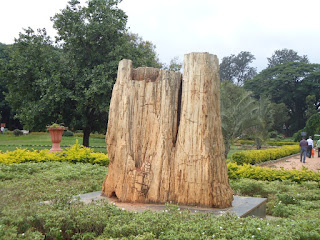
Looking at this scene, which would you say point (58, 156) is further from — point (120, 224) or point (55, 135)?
point (120, 224)

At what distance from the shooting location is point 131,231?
377 centimetres

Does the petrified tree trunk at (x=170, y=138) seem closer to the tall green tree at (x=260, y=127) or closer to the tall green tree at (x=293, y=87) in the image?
the tall green tree at (x=260, y=127)

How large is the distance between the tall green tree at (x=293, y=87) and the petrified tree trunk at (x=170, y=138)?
4072 cm

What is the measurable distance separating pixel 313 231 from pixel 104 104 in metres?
12.2

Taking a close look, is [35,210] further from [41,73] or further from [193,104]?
[41,73]

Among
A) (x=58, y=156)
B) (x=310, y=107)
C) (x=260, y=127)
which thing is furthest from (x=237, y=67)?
(x=58, y=156)

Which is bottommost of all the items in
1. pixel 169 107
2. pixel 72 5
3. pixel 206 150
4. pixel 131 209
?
pixel 131 209

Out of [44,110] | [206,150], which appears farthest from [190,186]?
[44,110]

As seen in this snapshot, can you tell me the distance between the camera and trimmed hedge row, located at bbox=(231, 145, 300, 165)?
15.0 meters

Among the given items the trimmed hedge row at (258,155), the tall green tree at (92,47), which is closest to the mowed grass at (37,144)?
the tall green tree at (92,47)

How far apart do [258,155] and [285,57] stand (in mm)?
45851

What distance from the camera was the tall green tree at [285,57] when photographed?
186 ft

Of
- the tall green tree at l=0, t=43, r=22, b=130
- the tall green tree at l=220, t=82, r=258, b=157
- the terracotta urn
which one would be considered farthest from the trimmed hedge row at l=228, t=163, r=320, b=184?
the tall green tree at l=0, t=43, r=22, b=130

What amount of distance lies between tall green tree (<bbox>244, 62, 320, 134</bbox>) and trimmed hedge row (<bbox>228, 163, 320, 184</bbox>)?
119ft
